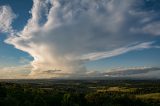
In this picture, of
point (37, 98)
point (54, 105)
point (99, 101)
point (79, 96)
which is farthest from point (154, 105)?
point (37, 98)

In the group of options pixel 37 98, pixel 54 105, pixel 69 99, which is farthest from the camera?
pixel 69 99

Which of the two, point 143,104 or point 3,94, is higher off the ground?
point 3,94

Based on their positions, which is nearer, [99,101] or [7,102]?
[7,102]

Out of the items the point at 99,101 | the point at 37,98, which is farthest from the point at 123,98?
the point at 37,98

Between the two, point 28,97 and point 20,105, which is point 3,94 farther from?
point 20,105

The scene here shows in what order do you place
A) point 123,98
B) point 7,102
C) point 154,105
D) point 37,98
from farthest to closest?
point 123,98 → point 154,105 → point 37,98 → point 7,102

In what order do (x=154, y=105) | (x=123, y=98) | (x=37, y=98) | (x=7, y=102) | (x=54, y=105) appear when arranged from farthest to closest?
(x=123, y=98) < (x=154, y=105) < (x=54, y=105) < (x=37, y=98) < (x=7, y=102)

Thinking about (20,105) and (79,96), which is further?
(79,96)

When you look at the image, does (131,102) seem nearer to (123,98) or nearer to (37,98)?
(123,98)

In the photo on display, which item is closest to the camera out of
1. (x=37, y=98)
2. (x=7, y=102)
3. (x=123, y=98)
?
(x=7, y=102)
